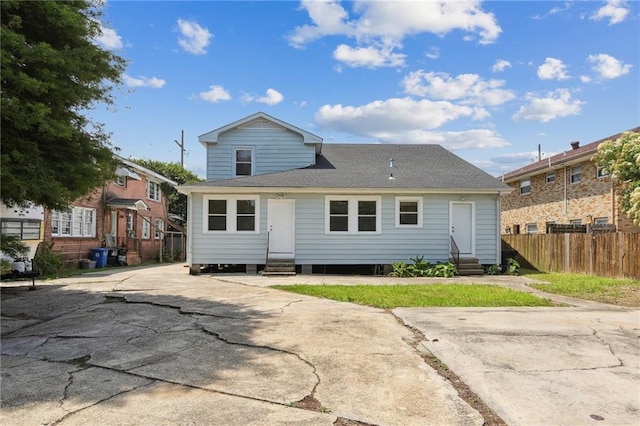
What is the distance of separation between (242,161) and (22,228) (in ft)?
25.3

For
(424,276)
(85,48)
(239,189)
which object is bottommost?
(424,276)

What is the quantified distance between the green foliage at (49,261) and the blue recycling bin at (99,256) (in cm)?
192

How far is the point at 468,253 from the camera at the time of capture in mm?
15445

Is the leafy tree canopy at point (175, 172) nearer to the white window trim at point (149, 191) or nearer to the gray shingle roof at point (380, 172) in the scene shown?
the white window trim at point (149, 191)

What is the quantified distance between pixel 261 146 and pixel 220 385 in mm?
13699

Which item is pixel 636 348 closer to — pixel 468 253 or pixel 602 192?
pixel 468 253

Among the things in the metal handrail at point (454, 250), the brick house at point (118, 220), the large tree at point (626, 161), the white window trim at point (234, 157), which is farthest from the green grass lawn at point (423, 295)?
the brick house at point (118, 220)

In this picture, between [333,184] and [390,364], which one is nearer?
[390,364]

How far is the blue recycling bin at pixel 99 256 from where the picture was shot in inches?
750

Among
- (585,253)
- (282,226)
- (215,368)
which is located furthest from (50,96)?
(585,253)

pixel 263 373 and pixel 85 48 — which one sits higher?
pixel 85 48

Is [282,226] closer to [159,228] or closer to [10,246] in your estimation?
[10,246]

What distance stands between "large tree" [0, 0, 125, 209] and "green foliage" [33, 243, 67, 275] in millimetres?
8657

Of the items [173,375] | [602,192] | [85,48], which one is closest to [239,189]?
[85,48]
